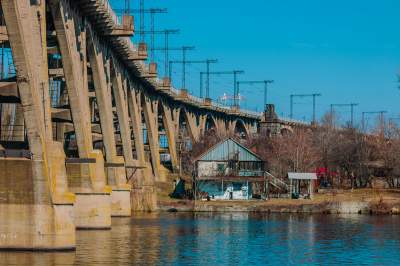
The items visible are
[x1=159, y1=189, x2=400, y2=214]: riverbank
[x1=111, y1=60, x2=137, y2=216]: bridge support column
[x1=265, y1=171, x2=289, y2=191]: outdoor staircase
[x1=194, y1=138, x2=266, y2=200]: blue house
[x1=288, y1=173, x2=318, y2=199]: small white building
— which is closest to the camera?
[x1=111, y1=60, x2=137, y2=216]: bridge support column

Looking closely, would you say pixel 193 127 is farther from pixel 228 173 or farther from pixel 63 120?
pixel 63 120

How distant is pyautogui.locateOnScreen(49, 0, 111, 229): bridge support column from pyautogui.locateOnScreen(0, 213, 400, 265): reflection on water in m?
2.03

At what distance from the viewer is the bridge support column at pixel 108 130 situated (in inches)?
3078

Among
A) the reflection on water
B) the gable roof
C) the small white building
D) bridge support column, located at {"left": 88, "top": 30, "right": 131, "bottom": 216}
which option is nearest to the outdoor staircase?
the small white building

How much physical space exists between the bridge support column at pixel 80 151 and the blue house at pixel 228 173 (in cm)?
3903

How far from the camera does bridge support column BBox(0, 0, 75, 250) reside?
155 feet

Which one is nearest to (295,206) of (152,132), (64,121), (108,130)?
(108,130)

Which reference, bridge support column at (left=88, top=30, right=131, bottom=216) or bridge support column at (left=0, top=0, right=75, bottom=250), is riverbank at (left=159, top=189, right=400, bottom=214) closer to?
bridge support column at (left=88, top=30, right=131, bottom=216)

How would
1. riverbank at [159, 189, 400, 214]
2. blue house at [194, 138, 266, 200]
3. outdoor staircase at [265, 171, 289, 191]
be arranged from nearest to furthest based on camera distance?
riverbank at [159, 189, 400, 214]
blue house at [194, 138, 266, 200]
outdoor staircase at [265, 171, 289, 191]

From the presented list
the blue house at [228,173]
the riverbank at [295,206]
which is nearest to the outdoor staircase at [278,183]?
the blue house at [228,173]

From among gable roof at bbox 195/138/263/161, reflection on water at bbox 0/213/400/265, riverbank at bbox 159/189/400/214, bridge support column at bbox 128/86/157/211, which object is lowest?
reflection on water at bbox 0/213/400/265

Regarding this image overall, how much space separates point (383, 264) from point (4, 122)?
47.4 m

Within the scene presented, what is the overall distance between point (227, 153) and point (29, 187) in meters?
64.2

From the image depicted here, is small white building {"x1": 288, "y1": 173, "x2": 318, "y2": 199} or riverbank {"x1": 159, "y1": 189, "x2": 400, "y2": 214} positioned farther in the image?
small white building {"x1": 288, "y1": 173, "x2": 318, "y2": 199}
